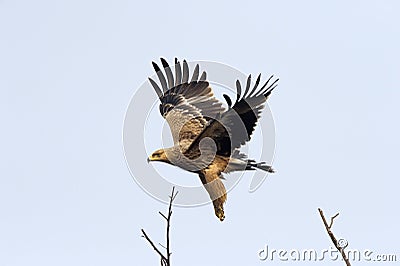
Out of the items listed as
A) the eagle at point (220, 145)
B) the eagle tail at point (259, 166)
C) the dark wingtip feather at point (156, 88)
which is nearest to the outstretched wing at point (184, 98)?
the dark wingtip feather at point (156, 88)

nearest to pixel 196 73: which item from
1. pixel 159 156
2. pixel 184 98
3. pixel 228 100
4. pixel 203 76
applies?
pixel 203 76

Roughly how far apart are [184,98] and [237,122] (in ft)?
11.8

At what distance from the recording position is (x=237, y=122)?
7926mm

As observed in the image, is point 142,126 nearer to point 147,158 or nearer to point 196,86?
point 147,158

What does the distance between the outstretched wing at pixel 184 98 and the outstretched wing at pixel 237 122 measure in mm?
1535

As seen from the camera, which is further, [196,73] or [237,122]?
[196,73]

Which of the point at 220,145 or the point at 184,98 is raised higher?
the point at 184,98

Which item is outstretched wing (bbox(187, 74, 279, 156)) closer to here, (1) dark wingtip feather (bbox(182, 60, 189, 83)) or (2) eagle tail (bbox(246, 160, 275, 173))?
(2) eagle tail (bbox(246, 160, 275, 173))

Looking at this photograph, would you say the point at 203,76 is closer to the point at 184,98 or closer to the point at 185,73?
the point at 185,73

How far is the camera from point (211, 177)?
751 cm

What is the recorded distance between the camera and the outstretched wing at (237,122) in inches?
305

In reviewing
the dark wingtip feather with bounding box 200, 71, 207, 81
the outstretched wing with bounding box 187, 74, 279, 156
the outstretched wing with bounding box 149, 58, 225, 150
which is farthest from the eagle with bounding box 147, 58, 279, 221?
the dark wingtip feather with bounding box 200, 71, 207, 81

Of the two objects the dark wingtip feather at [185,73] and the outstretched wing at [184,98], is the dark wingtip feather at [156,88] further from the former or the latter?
the dark wingtip feather at [185,73]

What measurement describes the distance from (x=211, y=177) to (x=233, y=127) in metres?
0.71
